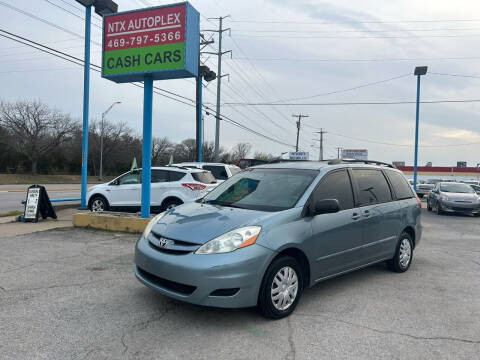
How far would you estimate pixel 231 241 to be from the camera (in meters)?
3.79

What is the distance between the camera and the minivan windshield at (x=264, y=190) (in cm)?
457

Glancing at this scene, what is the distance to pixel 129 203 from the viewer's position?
1163 centimetres

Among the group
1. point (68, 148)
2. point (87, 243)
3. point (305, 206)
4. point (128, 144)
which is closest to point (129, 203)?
point (87, 243)

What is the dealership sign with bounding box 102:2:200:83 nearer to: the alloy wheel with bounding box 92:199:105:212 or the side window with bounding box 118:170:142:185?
the side window with bounding box 118:170:142:185

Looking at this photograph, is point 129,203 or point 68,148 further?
point 68,148

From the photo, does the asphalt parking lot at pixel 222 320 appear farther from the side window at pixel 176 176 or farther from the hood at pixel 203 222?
the side window at pixel 176 176

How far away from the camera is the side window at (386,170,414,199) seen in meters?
6.23

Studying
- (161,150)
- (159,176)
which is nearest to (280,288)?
(159,176)

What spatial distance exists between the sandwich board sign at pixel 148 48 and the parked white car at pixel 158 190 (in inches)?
85.4

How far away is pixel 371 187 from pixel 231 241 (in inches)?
109

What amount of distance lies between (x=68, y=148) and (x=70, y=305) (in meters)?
54.8

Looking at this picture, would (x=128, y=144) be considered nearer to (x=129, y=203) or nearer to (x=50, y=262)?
(x=129, y=203)

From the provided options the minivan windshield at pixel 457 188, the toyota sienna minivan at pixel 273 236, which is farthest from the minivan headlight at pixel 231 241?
the minivan windshield at pixel 457 188

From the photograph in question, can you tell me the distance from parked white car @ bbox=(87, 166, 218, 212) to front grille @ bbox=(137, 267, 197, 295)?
260 inches
